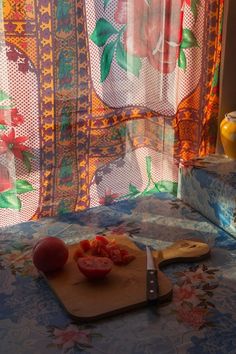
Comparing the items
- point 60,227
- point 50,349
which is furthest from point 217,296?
point 60,227

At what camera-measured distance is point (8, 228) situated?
1.10m

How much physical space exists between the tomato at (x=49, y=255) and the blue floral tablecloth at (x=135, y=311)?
0.04 meters

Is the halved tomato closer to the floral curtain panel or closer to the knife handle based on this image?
the knife handle

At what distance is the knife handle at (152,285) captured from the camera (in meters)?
0.80

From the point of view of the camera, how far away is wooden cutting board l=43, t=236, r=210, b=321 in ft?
2.57

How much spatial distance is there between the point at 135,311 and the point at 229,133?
62 centimetres

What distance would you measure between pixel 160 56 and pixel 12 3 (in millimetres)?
409

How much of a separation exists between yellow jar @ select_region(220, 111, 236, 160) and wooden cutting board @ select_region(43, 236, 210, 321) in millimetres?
379

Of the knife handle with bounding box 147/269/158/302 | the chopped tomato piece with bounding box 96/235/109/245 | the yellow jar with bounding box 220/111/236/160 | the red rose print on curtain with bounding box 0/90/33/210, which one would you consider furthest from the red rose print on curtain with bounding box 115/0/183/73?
the knife handle with bounding box 147/269/158/302

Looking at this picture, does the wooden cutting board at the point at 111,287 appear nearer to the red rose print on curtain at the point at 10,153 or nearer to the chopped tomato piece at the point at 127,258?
the chopped tomato piece at the point at 127,258

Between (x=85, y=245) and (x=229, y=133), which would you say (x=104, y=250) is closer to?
(x=85, y=245)

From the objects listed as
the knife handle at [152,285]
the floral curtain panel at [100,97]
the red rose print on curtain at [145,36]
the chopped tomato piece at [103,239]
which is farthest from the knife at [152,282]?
the red rose print on curtain at [145,36]

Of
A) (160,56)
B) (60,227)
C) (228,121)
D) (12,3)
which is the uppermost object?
(12,3)

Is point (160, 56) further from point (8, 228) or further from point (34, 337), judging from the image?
Answer: point (34, 337)
